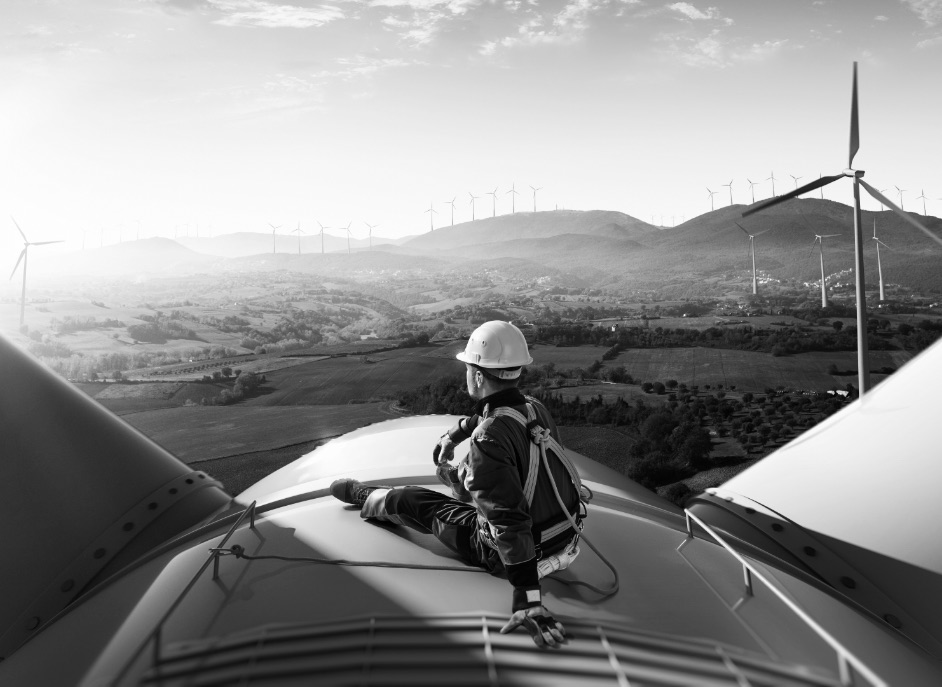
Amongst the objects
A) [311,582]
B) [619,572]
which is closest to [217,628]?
[311,582]

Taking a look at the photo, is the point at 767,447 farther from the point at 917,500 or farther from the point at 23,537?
the point at 23,537

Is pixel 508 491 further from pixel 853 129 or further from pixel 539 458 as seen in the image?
pixel 853 129

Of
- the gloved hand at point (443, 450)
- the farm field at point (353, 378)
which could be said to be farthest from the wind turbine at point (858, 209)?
the farm field at point (353, 378)

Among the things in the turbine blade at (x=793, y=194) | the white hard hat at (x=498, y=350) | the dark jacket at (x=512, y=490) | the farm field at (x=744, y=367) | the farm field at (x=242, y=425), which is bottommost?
the farm field at (x=242, y=425)

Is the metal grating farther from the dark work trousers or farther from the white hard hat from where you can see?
the white hard hat

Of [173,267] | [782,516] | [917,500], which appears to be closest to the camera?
[917,500]

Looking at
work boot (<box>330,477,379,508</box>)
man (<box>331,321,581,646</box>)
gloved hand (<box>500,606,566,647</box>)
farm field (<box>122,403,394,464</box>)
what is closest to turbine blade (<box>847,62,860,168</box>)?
man (<box>331,321,581,646</box>)

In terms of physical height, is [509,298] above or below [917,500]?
above

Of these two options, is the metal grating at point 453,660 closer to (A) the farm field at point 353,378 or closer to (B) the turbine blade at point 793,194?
(B) the turbine blade at point 793,194
